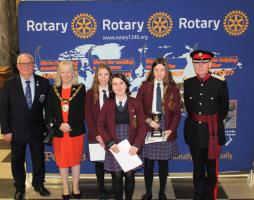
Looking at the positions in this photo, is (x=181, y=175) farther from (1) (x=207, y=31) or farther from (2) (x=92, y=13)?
(2) (x=92, y=13)

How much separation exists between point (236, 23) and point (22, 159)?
115 inches

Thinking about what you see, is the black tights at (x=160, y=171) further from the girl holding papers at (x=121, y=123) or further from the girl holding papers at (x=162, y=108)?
the girl holding papers at (x=121, y=123)

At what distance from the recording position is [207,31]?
170 inches

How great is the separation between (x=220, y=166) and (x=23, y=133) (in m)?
2.47

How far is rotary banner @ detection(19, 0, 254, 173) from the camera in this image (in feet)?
14.0

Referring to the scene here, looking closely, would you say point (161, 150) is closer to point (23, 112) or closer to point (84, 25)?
point (23, 112)

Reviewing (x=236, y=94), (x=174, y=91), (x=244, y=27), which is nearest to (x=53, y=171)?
(x=174, y=91)

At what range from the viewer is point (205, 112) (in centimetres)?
376

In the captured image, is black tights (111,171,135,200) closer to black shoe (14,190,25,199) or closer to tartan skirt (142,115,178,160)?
tartan skirt (142,115,178,160)

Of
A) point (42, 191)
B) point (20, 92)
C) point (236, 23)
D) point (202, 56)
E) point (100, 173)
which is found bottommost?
point (42, 191)

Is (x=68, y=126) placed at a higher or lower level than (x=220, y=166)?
higher

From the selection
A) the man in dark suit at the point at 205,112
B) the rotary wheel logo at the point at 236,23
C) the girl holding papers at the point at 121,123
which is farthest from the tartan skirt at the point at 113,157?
the rotary wheel logo at the point at 236,23

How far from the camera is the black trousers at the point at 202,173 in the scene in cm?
387

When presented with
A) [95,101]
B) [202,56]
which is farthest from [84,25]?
[202,56]
